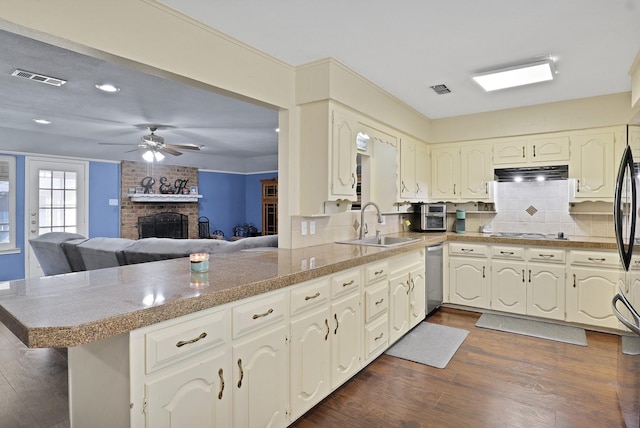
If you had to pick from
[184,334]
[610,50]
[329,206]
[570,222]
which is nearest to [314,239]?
[329,206]

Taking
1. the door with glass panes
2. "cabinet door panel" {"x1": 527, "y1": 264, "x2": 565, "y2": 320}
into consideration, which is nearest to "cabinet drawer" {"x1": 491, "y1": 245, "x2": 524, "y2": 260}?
"cabinet door panel" {"x1": 527, "y1": 264, "x2": 565, "y2": 320}

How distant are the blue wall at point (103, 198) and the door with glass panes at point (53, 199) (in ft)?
0.40

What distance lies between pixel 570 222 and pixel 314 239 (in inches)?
120

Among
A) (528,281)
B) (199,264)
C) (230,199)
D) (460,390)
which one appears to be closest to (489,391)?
(460,390)

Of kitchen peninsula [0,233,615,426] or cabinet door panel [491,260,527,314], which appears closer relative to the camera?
kitchen peninsula [0,233,615,426]

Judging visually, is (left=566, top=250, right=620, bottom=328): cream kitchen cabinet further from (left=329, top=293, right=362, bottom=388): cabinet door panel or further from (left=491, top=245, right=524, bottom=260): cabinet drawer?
(left=329, top=293, right=362, bottom=388): cabinet door panel

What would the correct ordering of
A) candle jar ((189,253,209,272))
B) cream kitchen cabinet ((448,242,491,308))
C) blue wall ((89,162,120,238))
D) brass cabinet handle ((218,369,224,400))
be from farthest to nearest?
1. blue wall ((89,162,120,238))
2. cream kitchen cabinet ((448,242,491,308))
3. candle jar ((189,253,209,272))
4. brass cabinet handle ((218,369,224,400))

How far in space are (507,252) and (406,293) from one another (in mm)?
1399

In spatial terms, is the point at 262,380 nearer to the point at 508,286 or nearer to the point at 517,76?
the point at 517,76

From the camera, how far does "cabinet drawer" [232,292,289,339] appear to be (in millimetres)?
1648

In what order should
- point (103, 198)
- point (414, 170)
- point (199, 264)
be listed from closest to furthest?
point (199, 264), point (414, 170), point (103, 198)

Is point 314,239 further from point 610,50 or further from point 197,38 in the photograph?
point 610,50

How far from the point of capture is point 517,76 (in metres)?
3.03

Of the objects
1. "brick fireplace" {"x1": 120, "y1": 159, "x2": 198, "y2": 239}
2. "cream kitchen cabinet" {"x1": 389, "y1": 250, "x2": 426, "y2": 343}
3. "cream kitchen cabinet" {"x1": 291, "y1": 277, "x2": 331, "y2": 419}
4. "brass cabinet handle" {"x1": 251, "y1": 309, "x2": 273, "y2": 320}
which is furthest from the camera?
"brick fireplace" {"x1": 120, "y1": 159, "x2": 198, "y2": 239}
